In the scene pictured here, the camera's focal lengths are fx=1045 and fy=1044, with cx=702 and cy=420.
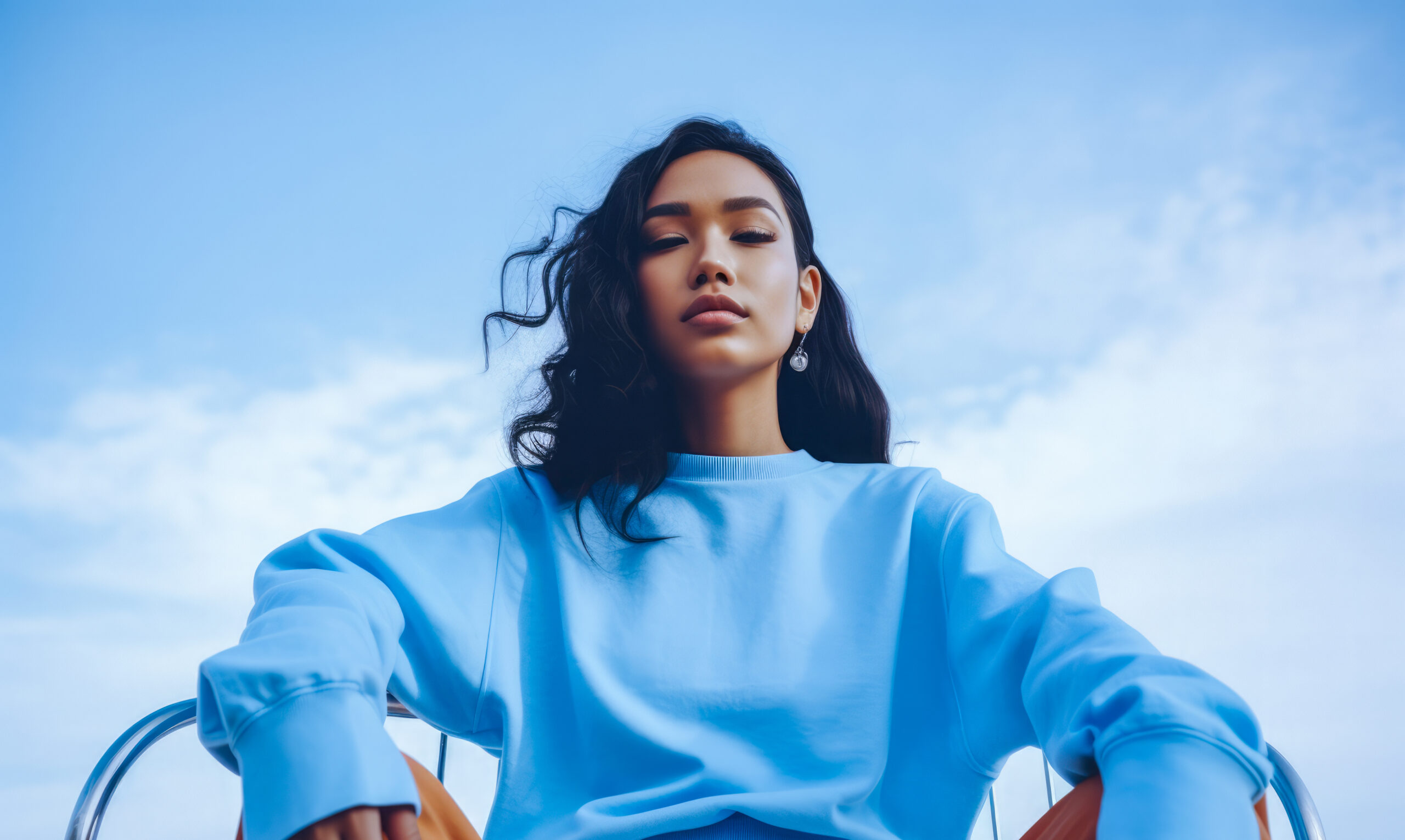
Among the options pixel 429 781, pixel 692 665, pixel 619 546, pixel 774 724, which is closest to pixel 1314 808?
pixel 774 724

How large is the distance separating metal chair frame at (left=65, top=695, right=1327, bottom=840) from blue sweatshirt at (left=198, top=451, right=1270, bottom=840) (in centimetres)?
17

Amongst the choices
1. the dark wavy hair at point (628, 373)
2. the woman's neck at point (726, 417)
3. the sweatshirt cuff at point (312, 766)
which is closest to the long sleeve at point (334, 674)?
the sweatshirt cuff at point (312, 766)

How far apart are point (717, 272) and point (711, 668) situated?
0.56 meters

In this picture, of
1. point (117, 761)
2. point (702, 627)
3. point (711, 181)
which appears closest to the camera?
point (117, 761)

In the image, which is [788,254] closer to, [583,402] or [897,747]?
[583,402]

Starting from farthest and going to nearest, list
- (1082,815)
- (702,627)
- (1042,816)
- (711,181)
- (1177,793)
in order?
(711,181)
(702,627)
(1042,816)
(1082,815)
(1177,793)

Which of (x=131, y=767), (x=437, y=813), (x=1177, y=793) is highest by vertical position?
(x=131, y=767)

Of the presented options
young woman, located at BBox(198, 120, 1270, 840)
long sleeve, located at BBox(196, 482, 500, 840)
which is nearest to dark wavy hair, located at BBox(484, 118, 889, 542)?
young woman, located at BBox(198, 120, 1270, 840)

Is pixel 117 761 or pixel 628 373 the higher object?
pixel 628 373

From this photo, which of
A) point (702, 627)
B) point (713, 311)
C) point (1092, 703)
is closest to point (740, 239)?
point (713, 311)

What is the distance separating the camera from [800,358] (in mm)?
1765

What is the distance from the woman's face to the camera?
4.91 ft

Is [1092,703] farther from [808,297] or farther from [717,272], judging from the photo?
[808,297]

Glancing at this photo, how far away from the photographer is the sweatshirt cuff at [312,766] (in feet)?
2.76
